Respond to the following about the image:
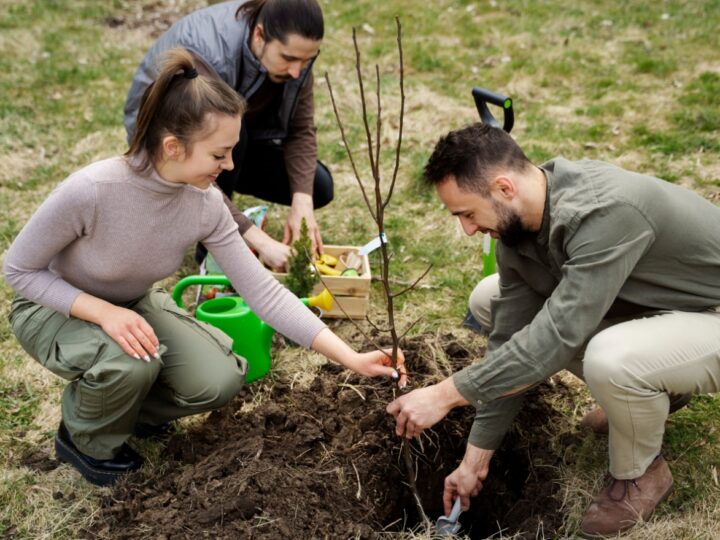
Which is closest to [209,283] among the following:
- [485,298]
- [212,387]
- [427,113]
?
[212,387]

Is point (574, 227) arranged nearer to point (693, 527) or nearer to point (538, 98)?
point (693, 527)

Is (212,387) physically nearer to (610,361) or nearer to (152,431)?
(152,431)

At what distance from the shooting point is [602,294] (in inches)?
85.4

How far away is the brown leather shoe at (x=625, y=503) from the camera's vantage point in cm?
246

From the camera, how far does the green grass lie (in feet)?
9.27

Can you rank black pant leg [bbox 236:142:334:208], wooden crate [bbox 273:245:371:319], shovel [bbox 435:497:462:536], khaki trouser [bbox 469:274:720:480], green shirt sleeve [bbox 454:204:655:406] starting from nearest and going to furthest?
green shirt sleeve [bbox 454:204:655:406], khaki trouser [bbox 469:274:720:480], shovel [bbox 435:497:462:536], wooden crate [bbox 273:245:371:319], black pant leg [bbox 236:142:334:208]

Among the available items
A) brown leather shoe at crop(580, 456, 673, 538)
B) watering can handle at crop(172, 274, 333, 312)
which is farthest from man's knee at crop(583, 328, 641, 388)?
watering can handle at crop(172, 274, 333, 312)

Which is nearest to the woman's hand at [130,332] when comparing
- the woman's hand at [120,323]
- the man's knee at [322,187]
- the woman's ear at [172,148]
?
the woman's hand at [120,323]

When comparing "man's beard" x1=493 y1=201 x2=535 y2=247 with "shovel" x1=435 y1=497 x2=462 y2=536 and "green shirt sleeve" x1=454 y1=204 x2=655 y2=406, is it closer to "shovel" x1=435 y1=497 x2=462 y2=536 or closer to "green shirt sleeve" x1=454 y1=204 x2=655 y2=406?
"green shirt sleeve" x1=454 y1=204 x2=655 y2=406

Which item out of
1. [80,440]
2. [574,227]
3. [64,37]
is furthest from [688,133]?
[64,37]

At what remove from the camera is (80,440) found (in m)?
2.73

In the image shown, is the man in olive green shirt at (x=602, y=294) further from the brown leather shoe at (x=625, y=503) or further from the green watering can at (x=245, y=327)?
the green watering can at (x=245, y=327)

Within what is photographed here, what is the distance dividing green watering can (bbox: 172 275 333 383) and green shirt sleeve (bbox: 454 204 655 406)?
129 centimetres

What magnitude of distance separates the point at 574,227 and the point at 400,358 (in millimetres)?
814
